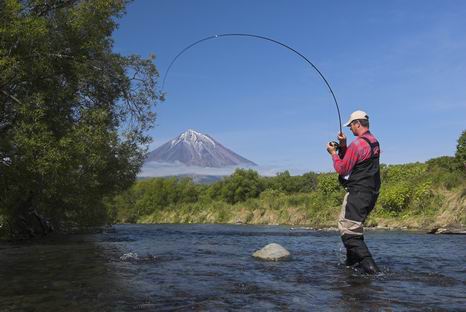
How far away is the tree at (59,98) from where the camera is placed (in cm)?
1370

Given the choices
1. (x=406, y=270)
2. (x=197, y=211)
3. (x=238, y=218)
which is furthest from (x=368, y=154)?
(x=197, y=211)

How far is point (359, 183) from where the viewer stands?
29.6 feet

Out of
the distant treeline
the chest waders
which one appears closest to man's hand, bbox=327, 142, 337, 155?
the chest waders

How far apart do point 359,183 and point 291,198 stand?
162 ft

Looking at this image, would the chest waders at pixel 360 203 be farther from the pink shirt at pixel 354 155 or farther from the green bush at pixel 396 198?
the green bush at pixel 396 198

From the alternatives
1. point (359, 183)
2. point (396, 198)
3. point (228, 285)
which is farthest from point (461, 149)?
point (228, 285)

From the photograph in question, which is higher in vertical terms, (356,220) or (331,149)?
(331,149)

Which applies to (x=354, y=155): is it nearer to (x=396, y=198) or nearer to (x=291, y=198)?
(x=396, y=198)

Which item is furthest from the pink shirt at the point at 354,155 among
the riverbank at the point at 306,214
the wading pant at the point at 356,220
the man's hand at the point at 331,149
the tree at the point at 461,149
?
the tree at the point at 461,149

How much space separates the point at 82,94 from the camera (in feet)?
62.3

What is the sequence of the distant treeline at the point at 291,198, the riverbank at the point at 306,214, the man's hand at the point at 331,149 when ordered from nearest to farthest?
the man's hand at the point at 331,149, the riverbank at the point at 306,214, the distant treeline at the point at 291,198

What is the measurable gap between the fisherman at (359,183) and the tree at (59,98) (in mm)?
8571

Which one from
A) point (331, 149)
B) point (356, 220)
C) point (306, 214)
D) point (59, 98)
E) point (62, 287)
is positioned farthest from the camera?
point (306, 214)

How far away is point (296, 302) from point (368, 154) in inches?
145
